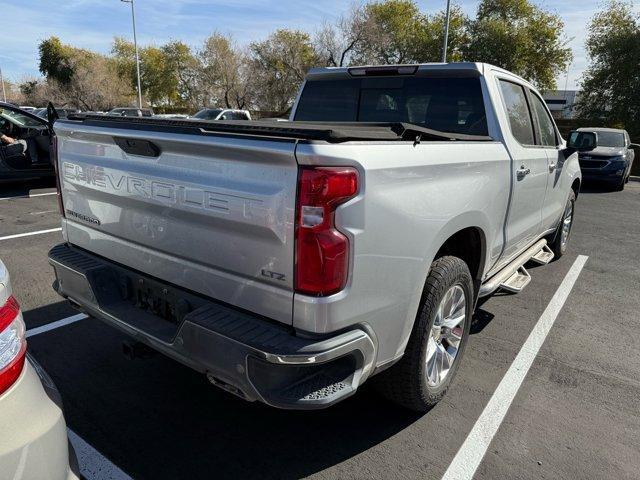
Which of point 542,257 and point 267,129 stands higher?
point 267,129

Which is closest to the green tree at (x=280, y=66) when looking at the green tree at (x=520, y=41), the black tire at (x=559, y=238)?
the green tree at (x=520, y=41)

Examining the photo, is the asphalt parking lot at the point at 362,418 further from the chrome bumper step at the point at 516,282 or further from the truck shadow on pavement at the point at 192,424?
the chrome bumper step at the point at 516,282

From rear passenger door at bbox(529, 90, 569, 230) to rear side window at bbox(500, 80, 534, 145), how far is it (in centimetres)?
21

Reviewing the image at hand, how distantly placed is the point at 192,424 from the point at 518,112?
332 centimetres

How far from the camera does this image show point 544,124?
183 inches

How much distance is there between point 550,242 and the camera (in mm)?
6031

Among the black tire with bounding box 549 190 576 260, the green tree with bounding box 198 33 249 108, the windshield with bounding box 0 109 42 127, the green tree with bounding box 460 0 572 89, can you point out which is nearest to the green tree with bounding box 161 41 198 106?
the green tree with bounding box 198 33 249 108

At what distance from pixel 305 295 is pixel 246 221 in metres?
0.39

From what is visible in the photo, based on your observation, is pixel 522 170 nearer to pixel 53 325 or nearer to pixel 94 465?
pixel 94 465

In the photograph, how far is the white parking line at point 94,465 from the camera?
2.35 metres

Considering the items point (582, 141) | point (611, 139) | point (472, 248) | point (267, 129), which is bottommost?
point (472, 248)

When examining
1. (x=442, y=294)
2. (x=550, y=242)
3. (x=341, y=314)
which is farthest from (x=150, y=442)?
(x=550, y=242)

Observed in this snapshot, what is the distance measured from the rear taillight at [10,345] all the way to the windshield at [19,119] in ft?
32.4

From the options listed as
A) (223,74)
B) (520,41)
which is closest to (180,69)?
(223,74)
